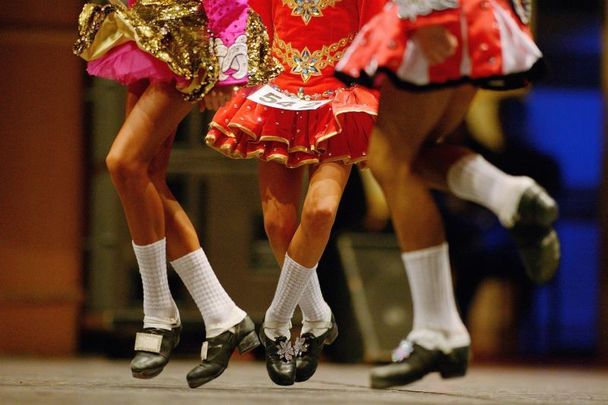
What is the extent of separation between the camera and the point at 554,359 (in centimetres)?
631

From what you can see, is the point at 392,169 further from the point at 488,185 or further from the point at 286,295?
the point at 286,295

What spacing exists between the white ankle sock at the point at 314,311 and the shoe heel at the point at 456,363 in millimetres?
1188

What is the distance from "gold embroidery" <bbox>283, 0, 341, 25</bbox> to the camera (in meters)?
3.72

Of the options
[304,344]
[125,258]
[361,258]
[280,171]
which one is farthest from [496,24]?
[125,258]

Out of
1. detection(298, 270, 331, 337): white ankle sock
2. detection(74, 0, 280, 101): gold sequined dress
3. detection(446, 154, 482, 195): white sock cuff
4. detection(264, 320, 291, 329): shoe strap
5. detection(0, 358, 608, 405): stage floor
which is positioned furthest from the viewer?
detection(298, 270, 331, 337): white ankle sock

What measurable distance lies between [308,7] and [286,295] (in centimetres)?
101

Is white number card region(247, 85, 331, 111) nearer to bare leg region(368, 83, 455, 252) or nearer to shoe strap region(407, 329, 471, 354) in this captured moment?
bare leg region(368, 83, 455, 252)

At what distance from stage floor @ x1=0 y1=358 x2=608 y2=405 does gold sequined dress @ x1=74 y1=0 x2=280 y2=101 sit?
1.02 m

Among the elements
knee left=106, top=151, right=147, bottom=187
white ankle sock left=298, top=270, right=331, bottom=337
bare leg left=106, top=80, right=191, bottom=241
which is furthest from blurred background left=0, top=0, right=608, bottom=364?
knee left=106, top=151, right=147, bottom=187

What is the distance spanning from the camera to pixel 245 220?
→ 6.00 metres

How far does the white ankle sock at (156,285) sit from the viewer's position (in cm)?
369

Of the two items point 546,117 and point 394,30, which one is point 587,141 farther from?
point 394,30

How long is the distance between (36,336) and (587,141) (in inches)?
136

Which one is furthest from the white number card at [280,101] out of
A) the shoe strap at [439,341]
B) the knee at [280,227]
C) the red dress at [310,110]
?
the shoe strap at [439,341]
